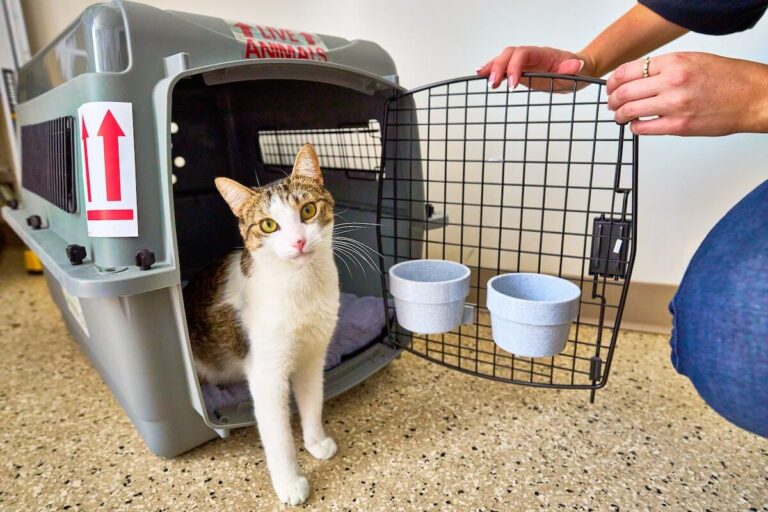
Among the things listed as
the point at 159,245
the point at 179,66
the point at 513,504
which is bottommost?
the point at 513,504

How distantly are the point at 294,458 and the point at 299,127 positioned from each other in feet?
2.60

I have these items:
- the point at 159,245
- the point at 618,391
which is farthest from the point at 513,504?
the point at 159,245

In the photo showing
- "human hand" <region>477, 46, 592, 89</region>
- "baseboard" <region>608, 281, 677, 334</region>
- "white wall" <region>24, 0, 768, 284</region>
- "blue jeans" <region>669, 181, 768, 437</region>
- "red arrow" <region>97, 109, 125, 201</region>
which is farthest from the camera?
"baseboard" <region>608, 281, 677, 334</region>

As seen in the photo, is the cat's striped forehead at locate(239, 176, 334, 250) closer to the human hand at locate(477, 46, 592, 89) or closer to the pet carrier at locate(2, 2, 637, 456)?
the pet carrier at locate(2, 2, 637, 456)

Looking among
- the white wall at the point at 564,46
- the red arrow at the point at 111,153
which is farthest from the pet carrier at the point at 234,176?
the white wall at the point at 564,46

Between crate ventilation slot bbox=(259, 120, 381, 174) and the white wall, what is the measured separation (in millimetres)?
332

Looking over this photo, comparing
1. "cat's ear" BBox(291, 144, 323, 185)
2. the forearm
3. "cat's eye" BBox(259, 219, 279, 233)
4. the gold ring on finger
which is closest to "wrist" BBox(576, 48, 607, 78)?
the forearm

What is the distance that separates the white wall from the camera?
1059 millimetres

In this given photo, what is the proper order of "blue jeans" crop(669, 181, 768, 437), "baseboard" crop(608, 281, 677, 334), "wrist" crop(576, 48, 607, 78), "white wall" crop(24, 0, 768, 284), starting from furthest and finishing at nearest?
1. "baseboard" crop(608, 281, 677, 334)
2. "white wall" crop(24, 0, 768, 284)
3. "wrist" crop(576, 48, 607, 78)
4. "blue jeans" crop(669, 181, 768, 437)

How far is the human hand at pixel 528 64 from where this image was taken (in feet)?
2.40

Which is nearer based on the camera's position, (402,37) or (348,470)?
(348,470)

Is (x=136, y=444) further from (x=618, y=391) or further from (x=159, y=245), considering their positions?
(x=618, y=391)

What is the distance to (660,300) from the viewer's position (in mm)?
1216

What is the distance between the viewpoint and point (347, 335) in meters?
1.06
